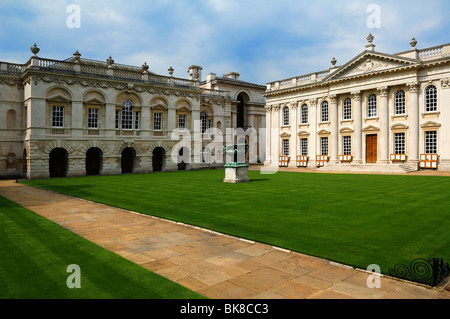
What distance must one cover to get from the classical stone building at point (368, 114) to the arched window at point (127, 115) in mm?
19901

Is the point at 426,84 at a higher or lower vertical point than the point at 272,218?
higher

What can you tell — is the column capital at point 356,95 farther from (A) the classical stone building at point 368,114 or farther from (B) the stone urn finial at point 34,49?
(B) the stone urn finial at point 34,49

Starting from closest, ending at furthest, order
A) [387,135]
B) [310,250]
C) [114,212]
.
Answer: [310,250], [114,212], [387,135]

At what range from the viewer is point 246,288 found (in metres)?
5.48

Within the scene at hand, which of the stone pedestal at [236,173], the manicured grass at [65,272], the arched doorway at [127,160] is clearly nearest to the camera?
the manicured grass at [65,272]

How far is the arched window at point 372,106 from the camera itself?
122ft

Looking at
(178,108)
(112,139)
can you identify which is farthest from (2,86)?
(178,108)

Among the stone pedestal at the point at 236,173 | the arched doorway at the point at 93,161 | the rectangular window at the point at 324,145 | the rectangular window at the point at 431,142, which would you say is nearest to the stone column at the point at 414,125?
Result: the rectangular window at the point at 431,142

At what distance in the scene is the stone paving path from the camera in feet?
17.5

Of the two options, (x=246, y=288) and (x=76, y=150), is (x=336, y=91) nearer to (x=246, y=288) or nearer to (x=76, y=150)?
(x=76, y=150)

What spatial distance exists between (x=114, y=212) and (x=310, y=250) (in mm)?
7974

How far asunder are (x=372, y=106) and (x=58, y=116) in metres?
A: 34.0

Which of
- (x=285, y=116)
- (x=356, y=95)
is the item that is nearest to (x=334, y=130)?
(x=356, y=95)

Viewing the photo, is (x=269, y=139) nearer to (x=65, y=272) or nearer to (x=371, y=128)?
(x=371, y=128)
